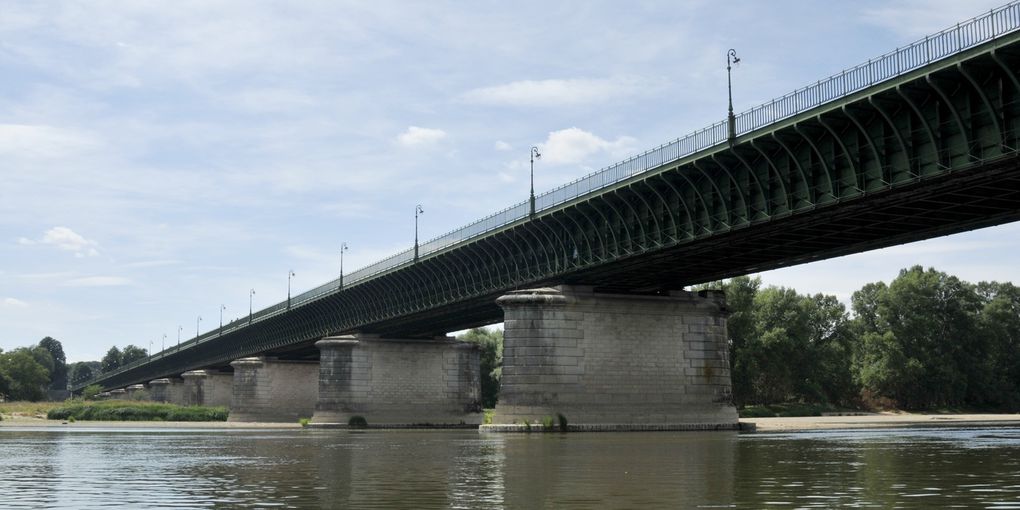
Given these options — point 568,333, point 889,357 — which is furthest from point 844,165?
point 889,357

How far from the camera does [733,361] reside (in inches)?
4764

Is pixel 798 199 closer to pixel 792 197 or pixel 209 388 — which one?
pixel 792 197

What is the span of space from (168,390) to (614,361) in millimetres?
142428

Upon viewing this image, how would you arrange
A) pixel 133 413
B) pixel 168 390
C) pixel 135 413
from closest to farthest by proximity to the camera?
1. pixel 135 413
2. pixel 133 413
3. pixel 168 390

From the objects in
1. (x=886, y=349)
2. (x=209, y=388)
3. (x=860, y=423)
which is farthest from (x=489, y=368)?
(x=860, y=423)

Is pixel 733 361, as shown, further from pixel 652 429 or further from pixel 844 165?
pixel 844 165

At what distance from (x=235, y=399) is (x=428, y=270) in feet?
167

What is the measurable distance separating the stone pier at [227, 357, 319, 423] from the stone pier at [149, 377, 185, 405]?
58.5 m

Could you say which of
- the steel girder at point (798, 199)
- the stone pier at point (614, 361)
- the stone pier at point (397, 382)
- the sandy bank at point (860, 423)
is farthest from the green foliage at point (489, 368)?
the stone pier at point (614, 361)

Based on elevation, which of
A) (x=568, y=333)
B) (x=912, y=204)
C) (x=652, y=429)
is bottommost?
(x=652, y=429)

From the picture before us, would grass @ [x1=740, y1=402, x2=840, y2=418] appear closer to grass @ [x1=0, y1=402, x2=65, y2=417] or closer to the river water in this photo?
the river water

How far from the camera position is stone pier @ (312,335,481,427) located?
96.1 metres

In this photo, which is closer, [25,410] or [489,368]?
[25,410]

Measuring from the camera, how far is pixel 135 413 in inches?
5231
